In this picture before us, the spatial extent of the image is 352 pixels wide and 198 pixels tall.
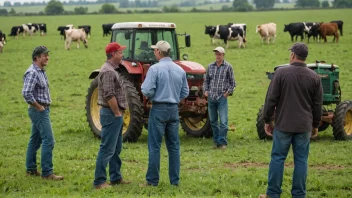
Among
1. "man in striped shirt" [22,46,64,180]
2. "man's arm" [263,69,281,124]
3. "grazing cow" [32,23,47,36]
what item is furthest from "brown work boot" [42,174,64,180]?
"grazing cow" [32,23,47,36]

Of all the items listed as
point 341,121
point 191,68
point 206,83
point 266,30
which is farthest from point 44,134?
point 266,30

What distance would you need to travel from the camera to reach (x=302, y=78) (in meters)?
7.50

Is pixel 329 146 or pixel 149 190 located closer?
pixel 149 190

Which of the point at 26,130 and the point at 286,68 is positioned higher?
the point at 286,68

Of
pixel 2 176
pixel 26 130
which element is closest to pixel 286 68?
pixel 2 176

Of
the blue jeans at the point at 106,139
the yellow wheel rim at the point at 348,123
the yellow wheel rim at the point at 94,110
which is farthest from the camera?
the yellow wheel rim at the point at 94,110

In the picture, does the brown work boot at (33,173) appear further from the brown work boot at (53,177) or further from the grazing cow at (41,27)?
the grazing cow at (41,27)

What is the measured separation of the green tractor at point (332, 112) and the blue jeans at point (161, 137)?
14.4 ft

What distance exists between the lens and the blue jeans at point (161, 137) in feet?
27.6

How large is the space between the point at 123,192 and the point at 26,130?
22.3 ft

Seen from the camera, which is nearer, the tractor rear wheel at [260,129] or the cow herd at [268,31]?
the tractor rear wheel at [260,129]

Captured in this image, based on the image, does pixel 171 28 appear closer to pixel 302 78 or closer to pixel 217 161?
Answer: pixel 217 161

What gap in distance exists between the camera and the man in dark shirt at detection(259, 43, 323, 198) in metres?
7.49

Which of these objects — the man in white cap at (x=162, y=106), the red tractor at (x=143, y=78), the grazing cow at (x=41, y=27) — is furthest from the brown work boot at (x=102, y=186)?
the grazing cow at (x=41, y=27)
